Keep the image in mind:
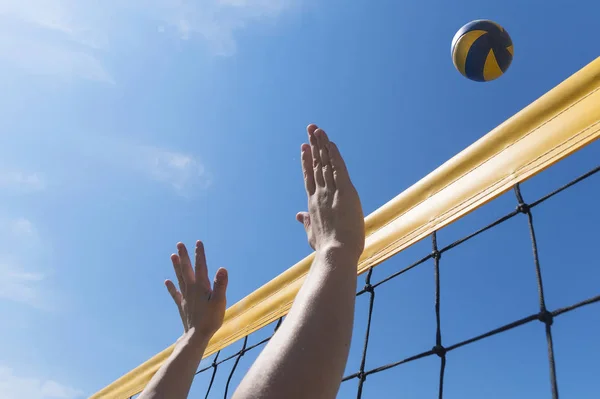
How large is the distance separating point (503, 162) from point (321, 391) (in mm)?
1489

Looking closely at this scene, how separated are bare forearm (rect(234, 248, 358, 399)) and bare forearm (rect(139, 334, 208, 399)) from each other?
877mm

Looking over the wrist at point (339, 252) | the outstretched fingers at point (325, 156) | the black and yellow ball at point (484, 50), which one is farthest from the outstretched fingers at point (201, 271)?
the black and yellow ball at point (484, 50)

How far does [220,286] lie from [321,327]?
3.81 feet

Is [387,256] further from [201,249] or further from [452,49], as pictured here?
[452,49]

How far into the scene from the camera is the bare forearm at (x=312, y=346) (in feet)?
2.32

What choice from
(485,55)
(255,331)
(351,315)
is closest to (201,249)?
(255,331)

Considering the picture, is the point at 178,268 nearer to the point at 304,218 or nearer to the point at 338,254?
the point at 304,218

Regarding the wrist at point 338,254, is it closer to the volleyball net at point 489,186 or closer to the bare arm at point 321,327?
the bare arm at point 321,327

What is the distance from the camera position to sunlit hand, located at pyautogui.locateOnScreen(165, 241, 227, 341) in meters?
1.87

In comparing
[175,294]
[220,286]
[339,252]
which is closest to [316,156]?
[339,252]

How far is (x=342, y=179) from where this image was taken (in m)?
1.39

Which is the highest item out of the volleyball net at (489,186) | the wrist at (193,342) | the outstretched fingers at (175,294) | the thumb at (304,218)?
the volleyball net at (489,186)

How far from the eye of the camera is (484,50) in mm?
3494

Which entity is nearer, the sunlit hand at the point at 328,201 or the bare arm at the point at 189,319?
the sunlit hand at the point at 328,201
